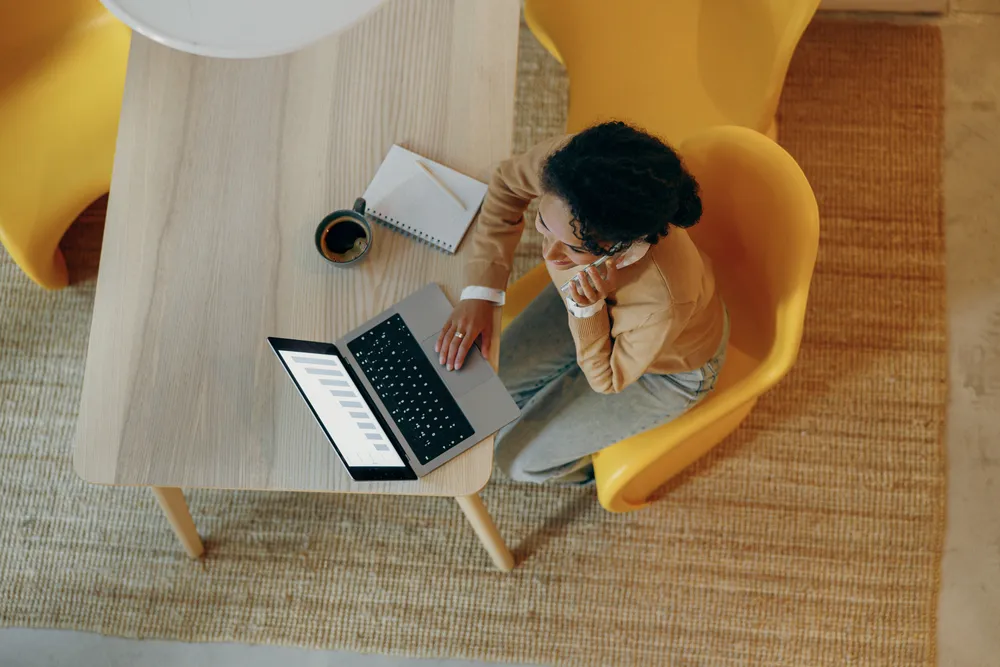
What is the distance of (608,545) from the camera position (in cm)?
186

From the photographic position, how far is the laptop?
1.18 m

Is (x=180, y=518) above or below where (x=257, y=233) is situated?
below

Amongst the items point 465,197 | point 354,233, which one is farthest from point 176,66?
point 465,197

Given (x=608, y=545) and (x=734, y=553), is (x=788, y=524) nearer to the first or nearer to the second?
(x=734, y=553)

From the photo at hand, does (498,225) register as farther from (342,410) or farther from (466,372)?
(342,410)

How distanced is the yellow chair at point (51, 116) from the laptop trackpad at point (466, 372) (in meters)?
0.99

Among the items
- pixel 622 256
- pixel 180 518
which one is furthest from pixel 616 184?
pixel 180 518

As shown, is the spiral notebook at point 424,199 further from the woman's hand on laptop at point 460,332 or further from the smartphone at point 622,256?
the smartphone at point 622,256

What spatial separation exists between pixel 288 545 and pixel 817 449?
126cm

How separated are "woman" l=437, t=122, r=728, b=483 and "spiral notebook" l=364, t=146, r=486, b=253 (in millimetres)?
43

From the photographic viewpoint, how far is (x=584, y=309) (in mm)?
1147

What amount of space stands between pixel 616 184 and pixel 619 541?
1.11m

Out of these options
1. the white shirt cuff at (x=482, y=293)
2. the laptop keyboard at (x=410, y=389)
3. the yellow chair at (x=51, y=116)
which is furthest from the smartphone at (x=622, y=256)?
the yellow chair at (x=51, y=116)

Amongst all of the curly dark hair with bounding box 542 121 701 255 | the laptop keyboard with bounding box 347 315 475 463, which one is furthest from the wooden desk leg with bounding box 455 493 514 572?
the curly dark hair with bounding box 542 121 701 255
